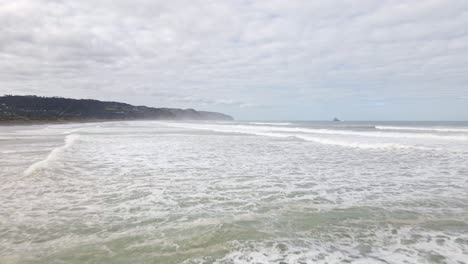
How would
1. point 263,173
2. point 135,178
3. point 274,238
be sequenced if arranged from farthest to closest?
point 263,173
point 135,178
point 274,238

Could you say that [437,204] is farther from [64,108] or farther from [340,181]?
[64,108]

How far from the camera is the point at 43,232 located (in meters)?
6.41

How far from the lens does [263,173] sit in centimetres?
1288

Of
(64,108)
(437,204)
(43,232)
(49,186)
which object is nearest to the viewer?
(43,232)

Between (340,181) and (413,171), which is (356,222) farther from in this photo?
(413,171)

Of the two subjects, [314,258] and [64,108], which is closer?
[314,258]

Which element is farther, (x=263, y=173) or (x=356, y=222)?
(x=263, y=173)

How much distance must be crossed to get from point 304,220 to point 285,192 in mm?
2604

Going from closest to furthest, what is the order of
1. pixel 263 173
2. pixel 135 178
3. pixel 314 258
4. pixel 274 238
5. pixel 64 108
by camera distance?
pixel 314 258 < pixel 274 238 < pixel 135 178 < pixel 263 173 < pixel 64 108

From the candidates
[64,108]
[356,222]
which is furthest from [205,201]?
[64,108]

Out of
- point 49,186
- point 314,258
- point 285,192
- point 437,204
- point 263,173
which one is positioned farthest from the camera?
point 263,173

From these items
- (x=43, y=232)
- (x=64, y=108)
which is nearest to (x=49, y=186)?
(x=43, y=232)

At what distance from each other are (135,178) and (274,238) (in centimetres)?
704

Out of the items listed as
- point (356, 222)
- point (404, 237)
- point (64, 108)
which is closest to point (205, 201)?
point (356, 222)
